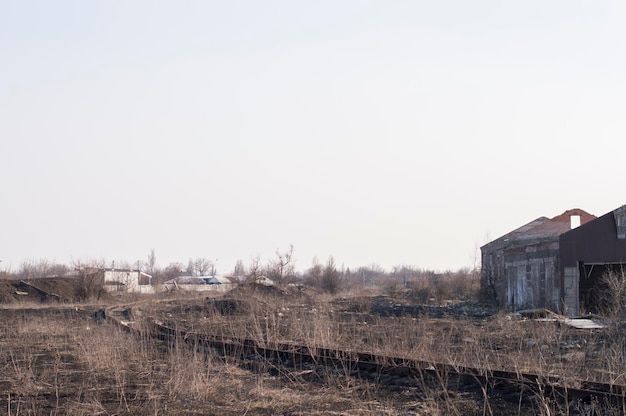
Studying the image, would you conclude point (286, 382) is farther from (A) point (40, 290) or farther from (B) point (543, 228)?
(A) point (40, 290)

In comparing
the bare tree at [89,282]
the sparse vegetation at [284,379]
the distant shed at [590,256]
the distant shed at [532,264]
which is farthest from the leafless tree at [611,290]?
the bare tree at [89,282]

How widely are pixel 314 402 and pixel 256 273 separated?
4920cm

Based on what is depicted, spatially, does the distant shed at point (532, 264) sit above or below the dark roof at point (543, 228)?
below

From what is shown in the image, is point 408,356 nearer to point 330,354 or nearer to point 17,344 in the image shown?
point 330,354

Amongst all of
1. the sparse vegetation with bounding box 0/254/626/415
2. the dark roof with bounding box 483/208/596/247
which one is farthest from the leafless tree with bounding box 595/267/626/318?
the sparse vegetation with bounding box 0/254/626/415

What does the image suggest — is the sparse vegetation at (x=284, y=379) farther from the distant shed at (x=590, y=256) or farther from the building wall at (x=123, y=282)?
the building wall at (x=123, y=282)

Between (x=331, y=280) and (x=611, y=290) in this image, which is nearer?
(x=611, y=290)

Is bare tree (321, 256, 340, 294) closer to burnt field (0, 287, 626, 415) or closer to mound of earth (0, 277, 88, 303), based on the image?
mound of earth (0, 277, 88, 303)

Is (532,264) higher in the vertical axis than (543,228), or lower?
lower

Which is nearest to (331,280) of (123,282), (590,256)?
(123,282)

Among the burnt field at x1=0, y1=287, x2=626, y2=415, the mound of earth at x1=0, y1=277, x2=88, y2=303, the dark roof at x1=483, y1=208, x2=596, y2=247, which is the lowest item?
the burnt field at x1=0, y1=287, x2=626, y2=415

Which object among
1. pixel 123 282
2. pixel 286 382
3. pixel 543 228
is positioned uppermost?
pixel 543 228

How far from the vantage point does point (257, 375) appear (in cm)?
1084

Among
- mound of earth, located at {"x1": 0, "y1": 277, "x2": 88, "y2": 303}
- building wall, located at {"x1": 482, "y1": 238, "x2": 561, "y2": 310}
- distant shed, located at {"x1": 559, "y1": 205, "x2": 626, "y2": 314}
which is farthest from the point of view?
mound of earth, located at {"x1": 0, "y1": 277, "x2": 88, "y2": 303}
